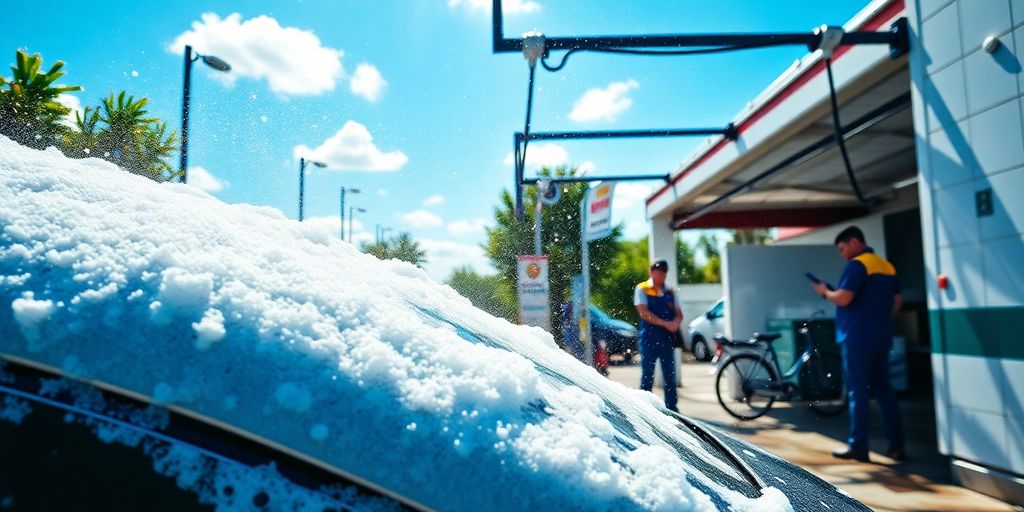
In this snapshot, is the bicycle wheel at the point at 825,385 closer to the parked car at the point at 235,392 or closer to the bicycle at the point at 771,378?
the bicycle at the point at 771,378

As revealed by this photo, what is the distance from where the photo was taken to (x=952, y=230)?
4258 millimetres

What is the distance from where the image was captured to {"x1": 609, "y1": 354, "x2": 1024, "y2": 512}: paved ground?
4.08 meters

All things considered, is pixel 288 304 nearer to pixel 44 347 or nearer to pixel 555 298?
pixel 44 347

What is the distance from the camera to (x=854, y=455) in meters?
5.08

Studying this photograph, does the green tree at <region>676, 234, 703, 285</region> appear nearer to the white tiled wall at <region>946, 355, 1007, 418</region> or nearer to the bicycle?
the bicycle

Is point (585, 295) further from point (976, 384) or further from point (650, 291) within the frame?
point (976, 384)

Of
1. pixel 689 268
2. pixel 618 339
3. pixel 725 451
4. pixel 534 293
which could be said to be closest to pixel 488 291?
pixel 534 293

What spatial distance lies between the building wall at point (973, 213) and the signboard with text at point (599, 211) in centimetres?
439

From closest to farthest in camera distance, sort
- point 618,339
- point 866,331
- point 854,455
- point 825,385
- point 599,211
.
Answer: point 866,331 → point 854,455 → point 825,385 → point 599,211 → point 618,339

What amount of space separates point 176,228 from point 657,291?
227 inches

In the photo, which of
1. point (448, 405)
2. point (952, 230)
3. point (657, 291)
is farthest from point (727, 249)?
point (448, 405)

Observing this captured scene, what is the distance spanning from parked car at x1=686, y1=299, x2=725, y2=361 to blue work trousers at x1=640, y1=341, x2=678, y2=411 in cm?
1131

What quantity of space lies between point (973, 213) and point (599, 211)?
506 cm

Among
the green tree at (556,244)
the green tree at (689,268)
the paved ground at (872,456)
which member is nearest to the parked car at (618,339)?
the green tree at (556,244)
